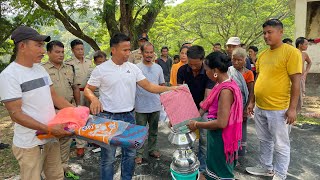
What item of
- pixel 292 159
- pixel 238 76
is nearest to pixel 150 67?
pixel 238 76

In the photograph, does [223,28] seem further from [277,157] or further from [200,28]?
[277,157]

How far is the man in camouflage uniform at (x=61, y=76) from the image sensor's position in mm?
3928

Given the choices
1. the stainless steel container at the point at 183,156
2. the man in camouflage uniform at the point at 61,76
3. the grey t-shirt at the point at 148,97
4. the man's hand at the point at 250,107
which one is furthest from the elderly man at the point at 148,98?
the stainless steel container at the point at 183,156

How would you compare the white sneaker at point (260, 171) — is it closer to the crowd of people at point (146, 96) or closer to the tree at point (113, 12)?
the crowd of people at point (146, 96)

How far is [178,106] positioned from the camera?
9.31ft

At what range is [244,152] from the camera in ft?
14.7

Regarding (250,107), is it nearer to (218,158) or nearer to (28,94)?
(218,158)

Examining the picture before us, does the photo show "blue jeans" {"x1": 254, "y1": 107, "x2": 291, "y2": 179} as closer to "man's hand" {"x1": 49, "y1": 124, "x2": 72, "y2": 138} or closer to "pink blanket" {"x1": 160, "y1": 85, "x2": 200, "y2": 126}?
"pink blanket" {"x1": 160, "y1": 85, "x2": 200, "y2": 126}

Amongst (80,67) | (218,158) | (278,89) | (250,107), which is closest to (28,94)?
(218,158)

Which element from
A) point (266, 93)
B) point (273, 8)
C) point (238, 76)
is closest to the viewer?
point (266, 93)

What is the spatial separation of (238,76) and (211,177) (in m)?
1.60

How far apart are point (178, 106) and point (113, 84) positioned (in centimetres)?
84

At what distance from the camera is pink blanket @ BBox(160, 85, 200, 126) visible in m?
2.77

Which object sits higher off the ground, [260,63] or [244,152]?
[260,63]
